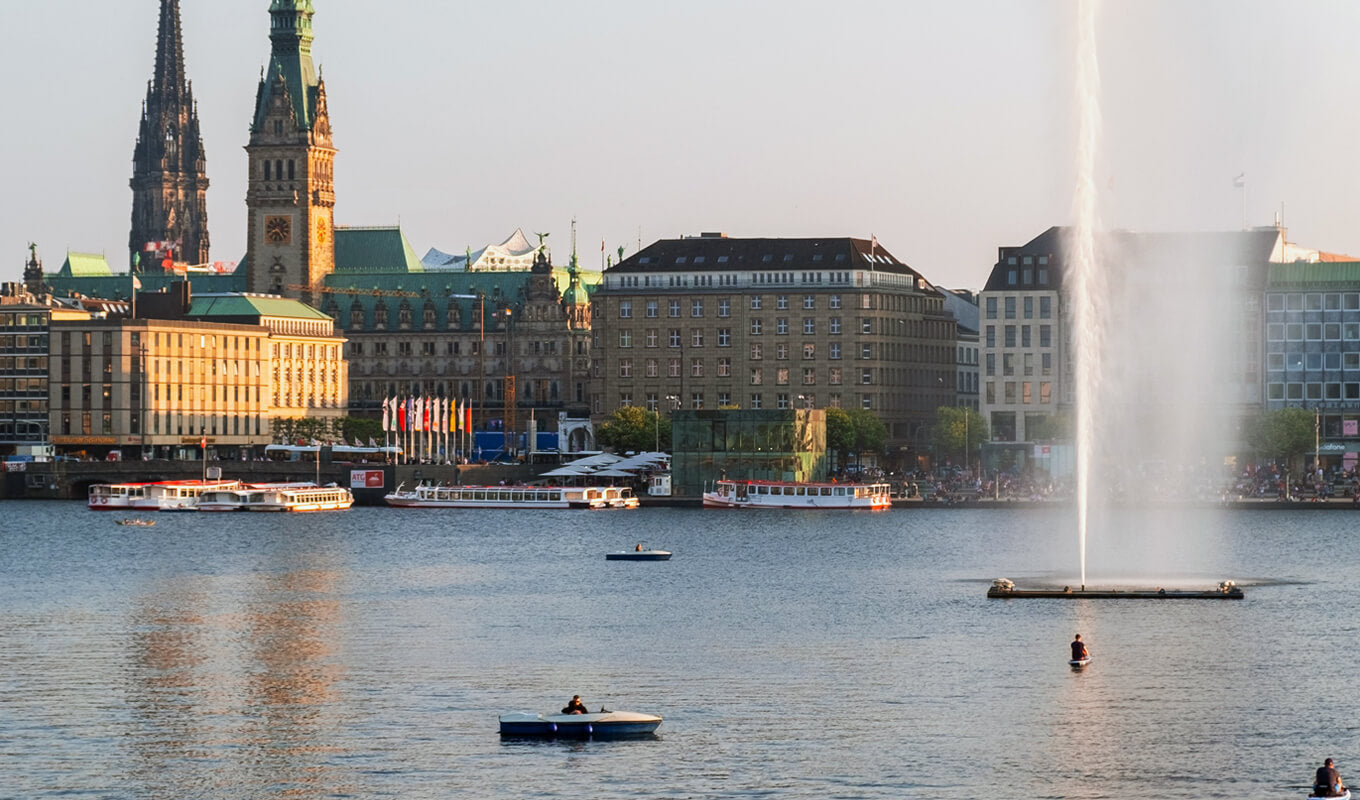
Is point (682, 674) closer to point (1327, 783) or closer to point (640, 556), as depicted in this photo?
point (1327, 783)

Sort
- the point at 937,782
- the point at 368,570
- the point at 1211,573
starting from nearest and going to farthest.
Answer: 1. the point at 937,782
2. the point at 1211,573
3. the point at 368,570

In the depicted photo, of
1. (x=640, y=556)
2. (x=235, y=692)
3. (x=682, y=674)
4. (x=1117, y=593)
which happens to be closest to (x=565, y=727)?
(x=682, y=674)

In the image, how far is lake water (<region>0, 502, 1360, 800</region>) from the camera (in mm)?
67125

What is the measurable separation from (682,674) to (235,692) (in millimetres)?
14075

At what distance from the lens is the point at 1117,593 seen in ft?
349

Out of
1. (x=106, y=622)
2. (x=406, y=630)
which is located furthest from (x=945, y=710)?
(x=106, y=622)

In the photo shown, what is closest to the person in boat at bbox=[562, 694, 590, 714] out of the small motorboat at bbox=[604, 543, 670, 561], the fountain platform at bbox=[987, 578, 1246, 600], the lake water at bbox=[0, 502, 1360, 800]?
the lake water at bbox=[0, 502, 1360, 800]

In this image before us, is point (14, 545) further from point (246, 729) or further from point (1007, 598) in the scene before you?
point (246, 729)

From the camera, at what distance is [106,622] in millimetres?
105438

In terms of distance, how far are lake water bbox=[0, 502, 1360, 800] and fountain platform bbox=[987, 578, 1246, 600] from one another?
623 mm

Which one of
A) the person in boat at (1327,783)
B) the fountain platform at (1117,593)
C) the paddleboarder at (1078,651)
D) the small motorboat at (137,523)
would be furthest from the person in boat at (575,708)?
the small motorboat at (137,523)

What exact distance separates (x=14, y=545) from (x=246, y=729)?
3520 inches

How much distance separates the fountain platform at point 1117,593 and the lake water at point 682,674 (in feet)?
2.04

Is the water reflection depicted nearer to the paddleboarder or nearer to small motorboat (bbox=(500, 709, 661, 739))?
small motorboat (bbox=(500, 709, 661, 739))
